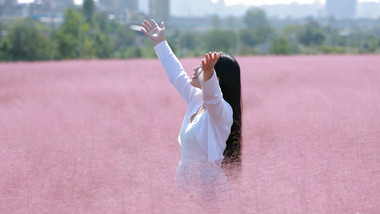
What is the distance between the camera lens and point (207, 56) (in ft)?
5.11

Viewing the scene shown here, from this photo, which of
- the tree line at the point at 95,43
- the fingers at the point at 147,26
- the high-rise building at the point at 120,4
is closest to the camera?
the fingers at the point at 147,26

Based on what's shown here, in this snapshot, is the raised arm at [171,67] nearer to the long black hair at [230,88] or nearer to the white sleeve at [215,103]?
the long black hair at [230,88]

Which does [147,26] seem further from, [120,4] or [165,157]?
[120,4]

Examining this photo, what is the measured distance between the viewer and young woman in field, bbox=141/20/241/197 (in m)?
1.58

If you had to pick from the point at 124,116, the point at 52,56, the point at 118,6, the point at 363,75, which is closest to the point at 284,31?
the point at 52,56

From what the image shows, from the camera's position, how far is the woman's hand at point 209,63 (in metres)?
1.55

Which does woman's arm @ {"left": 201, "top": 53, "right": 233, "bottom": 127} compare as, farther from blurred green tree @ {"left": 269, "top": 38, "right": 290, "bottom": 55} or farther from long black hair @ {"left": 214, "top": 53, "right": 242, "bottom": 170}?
blurred green tree @ {"left": 269, "top": 38, "right": 290, "bottom": 55}

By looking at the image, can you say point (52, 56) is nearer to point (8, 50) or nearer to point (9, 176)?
point (8, 50)

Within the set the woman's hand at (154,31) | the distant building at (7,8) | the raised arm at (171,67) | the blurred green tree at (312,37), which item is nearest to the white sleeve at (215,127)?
the raised arm at (171,67)

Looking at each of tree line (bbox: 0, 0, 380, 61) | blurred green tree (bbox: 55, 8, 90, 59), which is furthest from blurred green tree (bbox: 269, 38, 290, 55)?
blurred green tree (bbox: 55, 8, 90, 59)

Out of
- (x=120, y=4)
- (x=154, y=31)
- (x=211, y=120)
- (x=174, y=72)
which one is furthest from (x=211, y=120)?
(x=120, y=4)

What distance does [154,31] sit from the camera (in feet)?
7.38

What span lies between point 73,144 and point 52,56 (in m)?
29.4

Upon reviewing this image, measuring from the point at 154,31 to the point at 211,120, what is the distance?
67 centimetres
